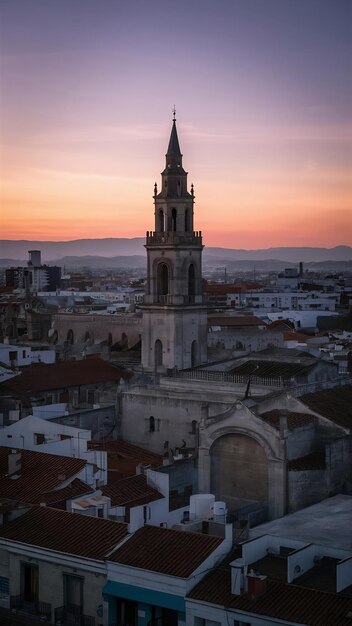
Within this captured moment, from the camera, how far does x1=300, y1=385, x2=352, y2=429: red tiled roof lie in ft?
122

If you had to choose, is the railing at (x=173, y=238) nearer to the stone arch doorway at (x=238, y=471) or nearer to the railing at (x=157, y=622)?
the stone arch doorway at (x=238, y=471)

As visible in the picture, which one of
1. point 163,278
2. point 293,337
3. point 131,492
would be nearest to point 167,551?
point 131,492

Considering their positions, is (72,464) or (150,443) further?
(150,443)

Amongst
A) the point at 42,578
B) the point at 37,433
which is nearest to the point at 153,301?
the point at 37,433

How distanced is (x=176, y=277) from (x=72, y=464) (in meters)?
22.0

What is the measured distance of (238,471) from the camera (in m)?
36.3

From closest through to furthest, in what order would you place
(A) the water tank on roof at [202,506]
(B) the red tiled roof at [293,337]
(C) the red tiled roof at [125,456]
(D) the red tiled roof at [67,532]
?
(D) the red tiled roof at [67,532], (A) the water tank on roof at [202,506], (C) the red tiled roof at [125,456], (B) the red tiled roof at [293,337]

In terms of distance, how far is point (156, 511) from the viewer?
103 ft

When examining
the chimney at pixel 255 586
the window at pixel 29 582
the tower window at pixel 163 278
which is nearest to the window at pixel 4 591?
the window at pixel 29 582

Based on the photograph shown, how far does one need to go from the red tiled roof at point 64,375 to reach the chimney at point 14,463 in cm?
1910

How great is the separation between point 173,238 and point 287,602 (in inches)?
1285

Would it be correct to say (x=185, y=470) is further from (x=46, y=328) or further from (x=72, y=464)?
(x=46, y=328)

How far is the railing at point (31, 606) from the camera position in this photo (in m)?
26.2

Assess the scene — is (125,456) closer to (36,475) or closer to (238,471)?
(238,471)
